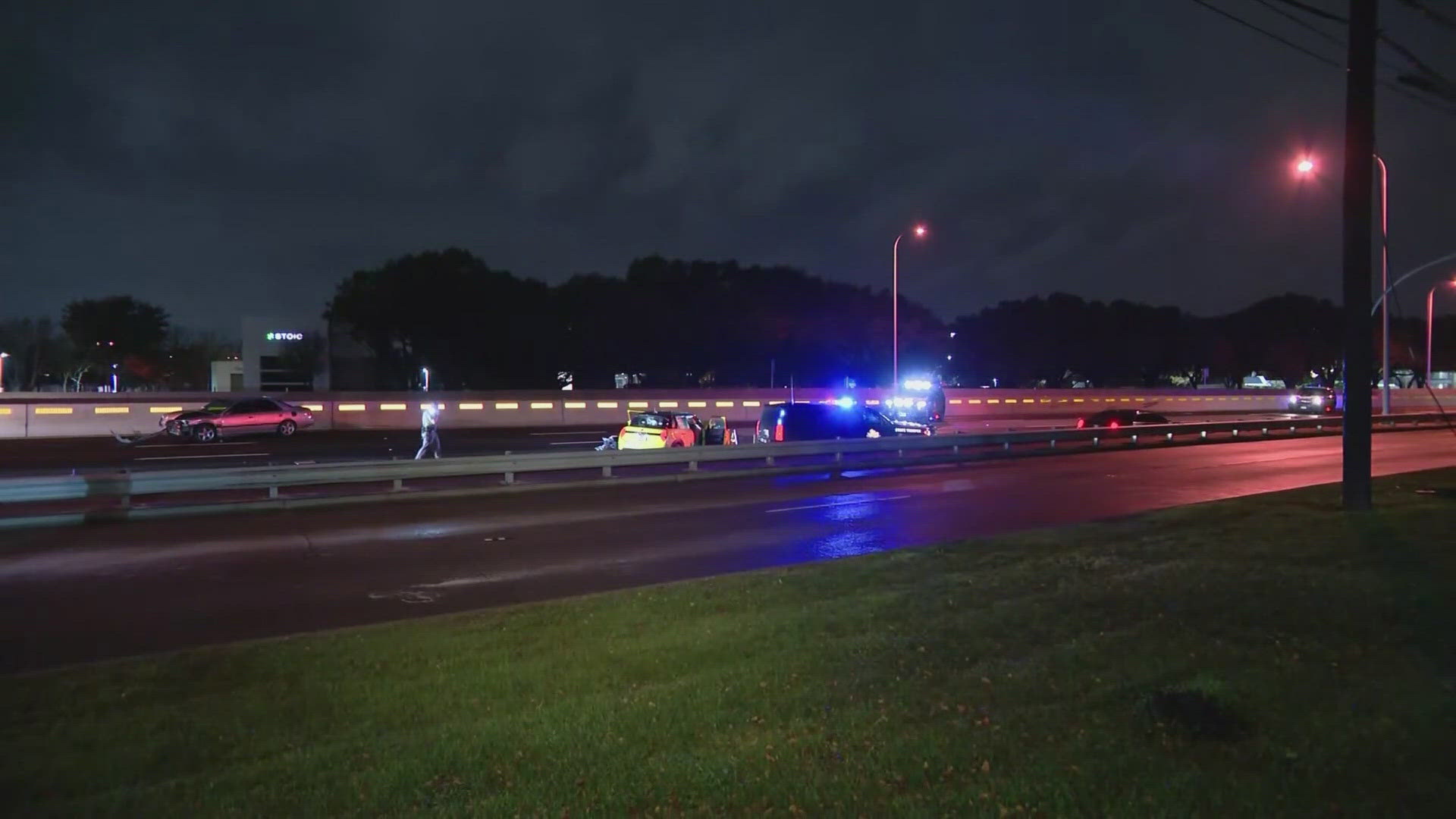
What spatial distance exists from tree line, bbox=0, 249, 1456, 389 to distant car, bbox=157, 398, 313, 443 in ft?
87.3

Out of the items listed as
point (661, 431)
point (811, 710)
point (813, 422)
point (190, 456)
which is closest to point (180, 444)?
point (190, 456)

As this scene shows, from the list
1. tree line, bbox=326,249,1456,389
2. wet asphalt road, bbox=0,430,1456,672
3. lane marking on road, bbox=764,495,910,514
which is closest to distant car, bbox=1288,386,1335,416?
tree line, bbox=326,249,1456,389

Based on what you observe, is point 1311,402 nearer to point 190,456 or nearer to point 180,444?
point 190,456

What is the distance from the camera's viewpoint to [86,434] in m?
35.2

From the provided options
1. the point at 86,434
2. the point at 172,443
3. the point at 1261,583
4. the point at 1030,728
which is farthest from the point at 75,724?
the point at 86,434

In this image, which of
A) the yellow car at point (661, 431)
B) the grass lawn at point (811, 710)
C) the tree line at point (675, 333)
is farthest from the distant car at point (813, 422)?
the tree line at point (675, 333)

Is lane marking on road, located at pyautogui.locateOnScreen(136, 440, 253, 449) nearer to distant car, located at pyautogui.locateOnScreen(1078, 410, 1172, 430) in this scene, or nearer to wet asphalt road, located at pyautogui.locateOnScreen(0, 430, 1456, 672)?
wet asphalt road, located at pyautogui.locateOnScreen(0, 430, 1456, 672)

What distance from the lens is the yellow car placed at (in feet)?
83.1

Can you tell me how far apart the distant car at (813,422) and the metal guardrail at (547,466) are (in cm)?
88

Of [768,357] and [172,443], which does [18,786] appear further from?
[768,357]

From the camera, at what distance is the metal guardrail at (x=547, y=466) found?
1602 cm

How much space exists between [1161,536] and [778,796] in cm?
896

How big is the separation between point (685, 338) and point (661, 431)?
44.6 m

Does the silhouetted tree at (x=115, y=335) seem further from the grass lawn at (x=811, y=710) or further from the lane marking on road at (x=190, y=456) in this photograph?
the grass lawn at (x=811, y=710)
